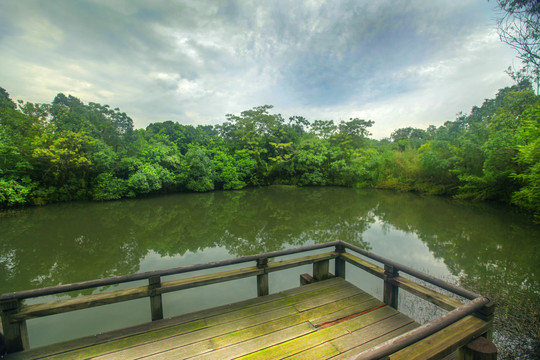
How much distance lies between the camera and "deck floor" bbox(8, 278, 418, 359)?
61.4 inches

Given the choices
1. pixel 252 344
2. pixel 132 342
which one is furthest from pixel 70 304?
pixel 252 344

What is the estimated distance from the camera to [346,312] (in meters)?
2.03

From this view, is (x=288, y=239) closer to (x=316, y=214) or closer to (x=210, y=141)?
(x=316, y=214)

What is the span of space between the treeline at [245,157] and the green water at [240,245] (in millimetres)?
1871

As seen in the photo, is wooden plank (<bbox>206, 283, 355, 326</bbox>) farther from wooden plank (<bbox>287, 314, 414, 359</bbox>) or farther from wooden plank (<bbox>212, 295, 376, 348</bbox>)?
wooden plank (<bbox>287, 314, 414, 359</bbox>)

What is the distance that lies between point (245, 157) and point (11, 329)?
1811 centimetres

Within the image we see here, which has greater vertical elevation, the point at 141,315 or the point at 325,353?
the point at 325,353

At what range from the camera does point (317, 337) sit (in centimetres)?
172

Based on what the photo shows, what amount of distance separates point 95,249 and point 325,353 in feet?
19.9

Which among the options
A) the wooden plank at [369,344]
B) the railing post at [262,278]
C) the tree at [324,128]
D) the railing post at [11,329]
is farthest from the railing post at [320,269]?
the tree at [324,128]

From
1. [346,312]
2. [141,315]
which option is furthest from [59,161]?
[346,312]

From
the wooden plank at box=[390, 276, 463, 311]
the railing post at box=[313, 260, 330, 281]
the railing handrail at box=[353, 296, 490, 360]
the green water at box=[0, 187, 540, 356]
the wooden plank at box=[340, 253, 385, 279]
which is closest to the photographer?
the railing handrail at box=[353, 296, 490, 360]

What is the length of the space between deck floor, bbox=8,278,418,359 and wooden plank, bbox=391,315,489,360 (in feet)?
1.53

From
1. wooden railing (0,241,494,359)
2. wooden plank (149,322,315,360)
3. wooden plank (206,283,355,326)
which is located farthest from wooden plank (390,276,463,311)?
wooden plank (149,322,315,360)
